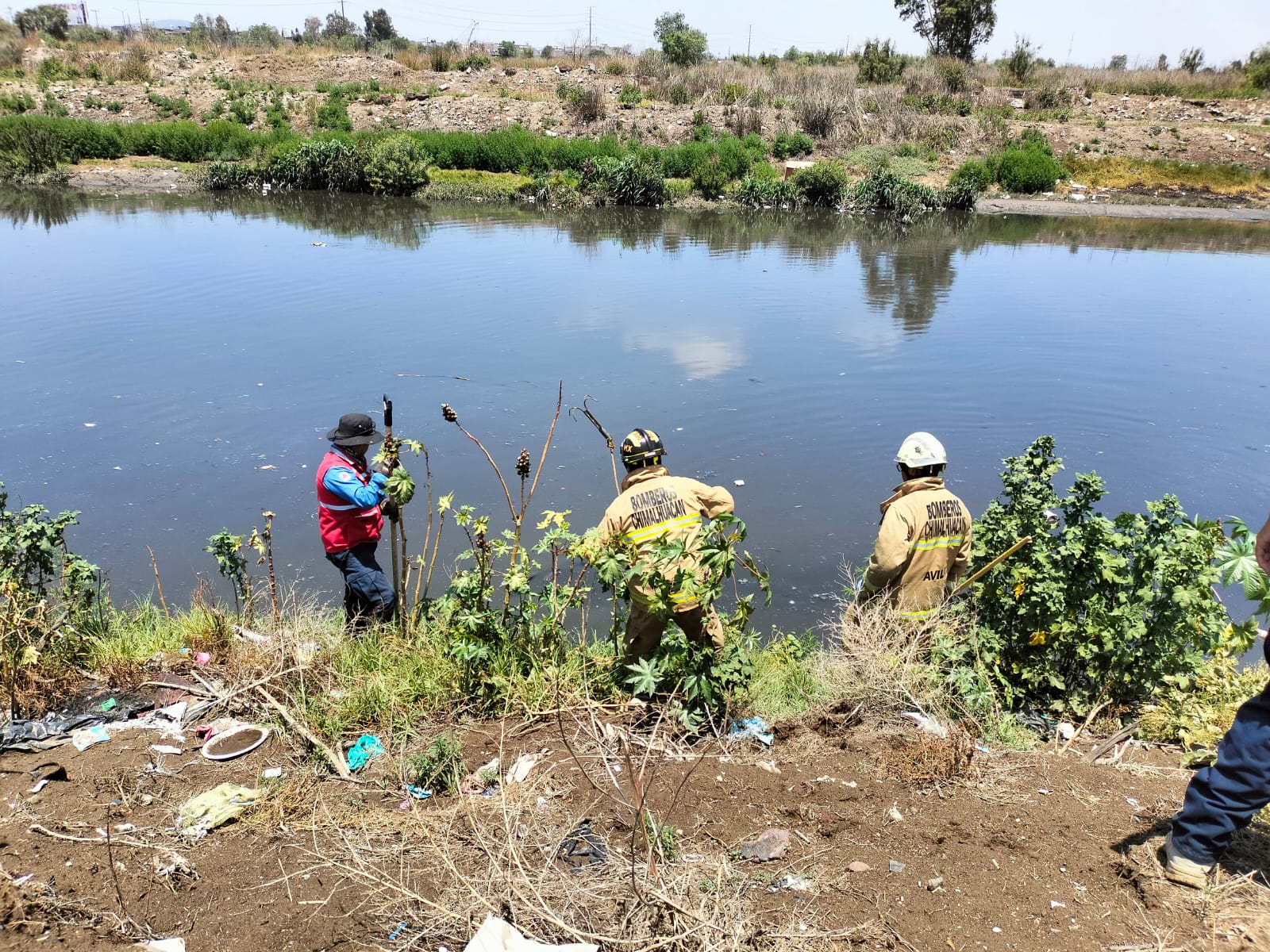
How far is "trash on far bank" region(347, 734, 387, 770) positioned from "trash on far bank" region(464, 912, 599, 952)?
1645 mm

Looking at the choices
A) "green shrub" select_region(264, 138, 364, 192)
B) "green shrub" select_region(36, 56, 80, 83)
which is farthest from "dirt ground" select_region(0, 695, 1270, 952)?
"green shrub" select_region(36, 56, 80, 83)

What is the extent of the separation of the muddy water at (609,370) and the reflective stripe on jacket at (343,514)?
4.41 ft

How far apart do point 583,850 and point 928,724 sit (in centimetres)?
209

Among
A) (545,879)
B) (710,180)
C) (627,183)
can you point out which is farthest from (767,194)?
(545,879)

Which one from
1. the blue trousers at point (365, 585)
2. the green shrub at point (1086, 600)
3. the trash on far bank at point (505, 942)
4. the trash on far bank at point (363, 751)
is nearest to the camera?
the trash on far bank at point (505, 942)

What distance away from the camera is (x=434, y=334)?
14.7 meters

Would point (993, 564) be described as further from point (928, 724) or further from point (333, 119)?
point (333, 119)

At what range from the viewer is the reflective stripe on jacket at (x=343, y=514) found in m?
6.13

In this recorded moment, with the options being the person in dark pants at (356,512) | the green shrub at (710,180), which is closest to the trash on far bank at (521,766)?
the person in dark pants at (356,512)

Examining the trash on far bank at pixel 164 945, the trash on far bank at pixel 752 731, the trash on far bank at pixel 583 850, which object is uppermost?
the trash on far bank at pixel 164 945

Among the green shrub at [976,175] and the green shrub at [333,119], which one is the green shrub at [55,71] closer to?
the green shrub at [333,119]

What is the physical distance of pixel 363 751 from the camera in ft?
15.2

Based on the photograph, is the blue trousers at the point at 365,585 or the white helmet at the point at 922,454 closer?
the white helmet at the point at 922,454

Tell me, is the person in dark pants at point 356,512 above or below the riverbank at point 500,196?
below
